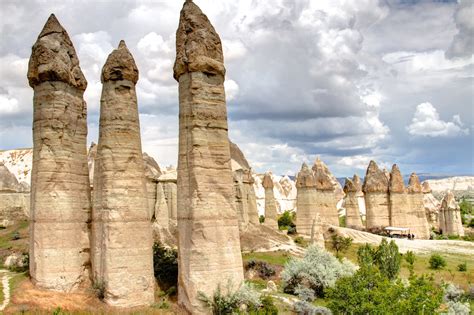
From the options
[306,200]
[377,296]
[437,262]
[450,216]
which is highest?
[306,200]

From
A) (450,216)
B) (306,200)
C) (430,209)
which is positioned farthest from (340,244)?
(430,209)

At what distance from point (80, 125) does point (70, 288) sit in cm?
815

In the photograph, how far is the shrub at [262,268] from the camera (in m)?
32.7

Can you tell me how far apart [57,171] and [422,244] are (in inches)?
1401

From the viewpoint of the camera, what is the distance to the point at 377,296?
19891mm

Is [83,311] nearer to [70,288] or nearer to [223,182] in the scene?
[70,288]

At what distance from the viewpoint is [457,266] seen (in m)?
39.1

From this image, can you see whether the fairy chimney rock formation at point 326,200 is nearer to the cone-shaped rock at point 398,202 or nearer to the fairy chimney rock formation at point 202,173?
the cone-shaped rock at point 398,202

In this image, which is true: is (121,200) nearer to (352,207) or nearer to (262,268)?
(262,268)

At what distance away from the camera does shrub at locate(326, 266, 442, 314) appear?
1952cm

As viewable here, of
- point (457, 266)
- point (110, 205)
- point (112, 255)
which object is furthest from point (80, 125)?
point (457, 266)

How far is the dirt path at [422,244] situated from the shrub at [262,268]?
16443mm

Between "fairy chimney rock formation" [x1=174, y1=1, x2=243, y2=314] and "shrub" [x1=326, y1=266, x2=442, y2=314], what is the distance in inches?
185

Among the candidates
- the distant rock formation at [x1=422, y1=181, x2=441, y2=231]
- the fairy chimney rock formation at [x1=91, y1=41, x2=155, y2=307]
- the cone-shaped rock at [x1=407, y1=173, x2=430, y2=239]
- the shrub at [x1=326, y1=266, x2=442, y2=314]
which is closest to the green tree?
the cone-shaped rock at [x1=407, y1=173, x2=430, y2=239]
